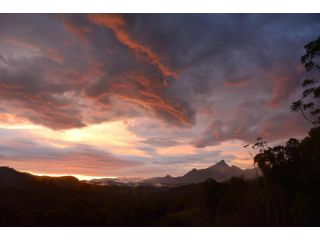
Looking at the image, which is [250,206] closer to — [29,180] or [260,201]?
[260,201]

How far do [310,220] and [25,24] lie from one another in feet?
92.0

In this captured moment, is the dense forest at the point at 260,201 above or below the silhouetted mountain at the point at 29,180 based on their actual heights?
below

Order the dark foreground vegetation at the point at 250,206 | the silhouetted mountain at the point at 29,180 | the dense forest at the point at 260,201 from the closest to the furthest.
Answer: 1. the dense forest at the point at 260,201
2. the dark foreground vegetation at the point at 250,206
3. the silhouetted mountain at the point at 29,180

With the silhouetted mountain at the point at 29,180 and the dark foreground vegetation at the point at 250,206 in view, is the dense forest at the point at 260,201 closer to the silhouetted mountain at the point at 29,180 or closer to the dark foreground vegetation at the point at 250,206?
the dark foreground vegetation at the point at 250,206

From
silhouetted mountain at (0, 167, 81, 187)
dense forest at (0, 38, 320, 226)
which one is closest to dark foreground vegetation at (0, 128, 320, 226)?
dense forest at (0, 38, 320, 226)

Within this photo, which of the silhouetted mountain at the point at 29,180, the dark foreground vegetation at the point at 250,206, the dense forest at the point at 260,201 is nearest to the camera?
the dense forest at the point at 260,201

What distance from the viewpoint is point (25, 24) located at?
24703 millimetres

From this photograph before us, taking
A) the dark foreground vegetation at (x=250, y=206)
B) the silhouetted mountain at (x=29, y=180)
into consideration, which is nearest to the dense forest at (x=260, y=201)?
the dark foreground vegetation at (x=250, y=206)

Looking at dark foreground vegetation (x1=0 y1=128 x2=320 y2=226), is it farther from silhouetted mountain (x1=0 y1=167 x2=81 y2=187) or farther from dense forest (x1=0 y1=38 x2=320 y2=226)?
silhouetted mountain (x1=0 y1=167 x2=81 y2=187)

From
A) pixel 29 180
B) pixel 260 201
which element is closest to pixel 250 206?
pixel 260 201

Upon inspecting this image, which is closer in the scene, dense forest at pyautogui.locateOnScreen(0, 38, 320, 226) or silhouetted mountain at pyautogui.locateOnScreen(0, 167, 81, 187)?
dense forest at pyautogui.locateOnScreen(0, 38, 320, 226)

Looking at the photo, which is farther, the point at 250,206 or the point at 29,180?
the point at 29,180

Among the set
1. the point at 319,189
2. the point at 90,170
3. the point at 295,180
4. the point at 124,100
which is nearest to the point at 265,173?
the point at 295,180
